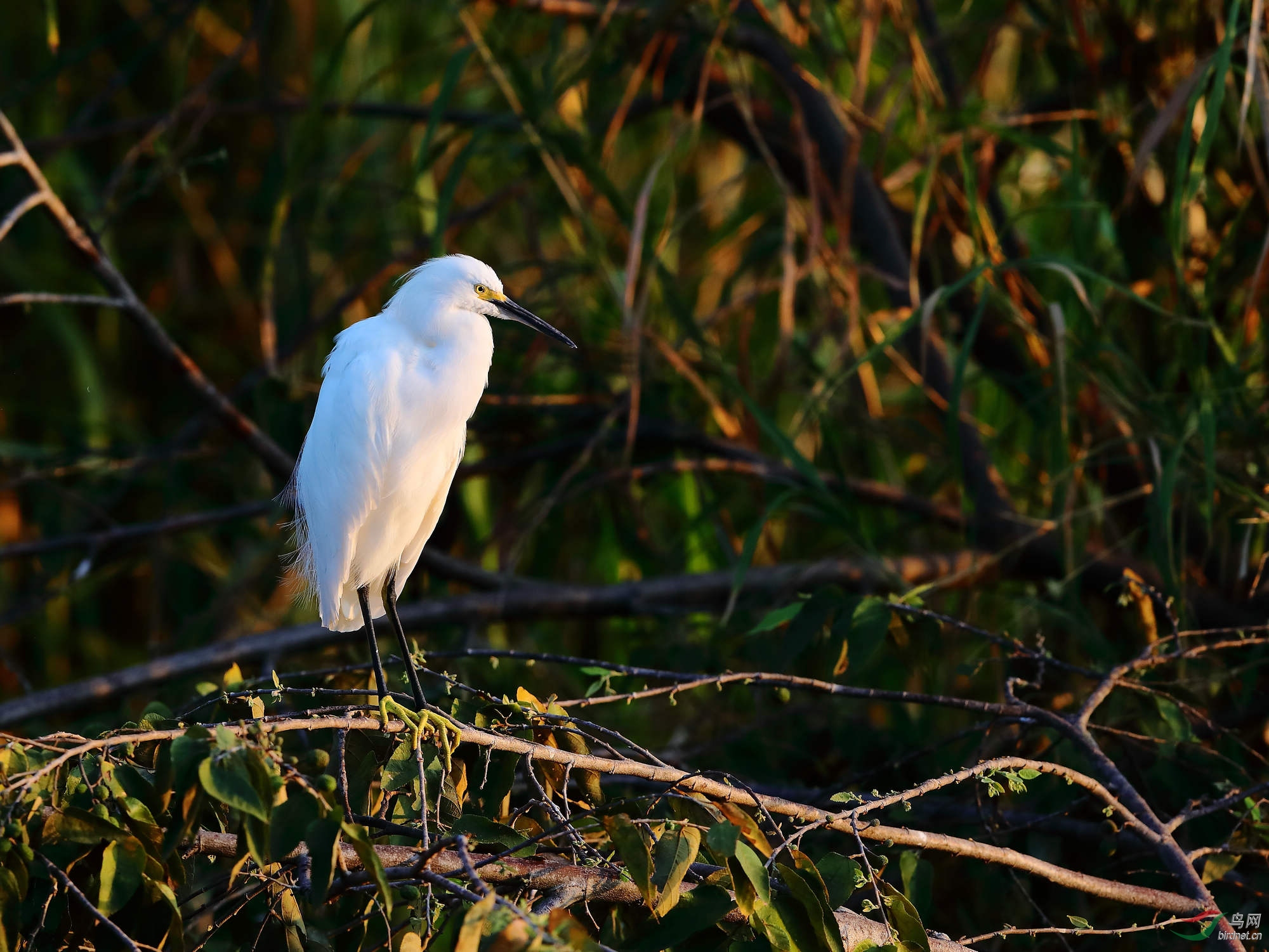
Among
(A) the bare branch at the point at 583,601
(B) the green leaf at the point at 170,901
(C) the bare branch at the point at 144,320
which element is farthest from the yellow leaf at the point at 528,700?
(C) the bare branch at the point at 144,320

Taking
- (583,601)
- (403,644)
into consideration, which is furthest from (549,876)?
(583,601)

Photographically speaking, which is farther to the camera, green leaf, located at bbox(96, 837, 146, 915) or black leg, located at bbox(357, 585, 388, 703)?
black leg, located at bbox(357, 585, 388, 703)

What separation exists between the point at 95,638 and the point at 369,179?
6.07ft

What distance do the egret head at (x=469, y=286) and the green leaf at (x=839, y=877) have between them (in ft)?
3.46

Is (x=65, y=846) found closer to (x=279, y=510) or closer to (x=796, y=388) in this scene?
(x=279, y=510)

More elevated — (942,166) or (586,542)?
(942,166)

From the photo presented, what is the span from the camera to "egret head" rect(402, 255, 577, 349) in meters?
2.00

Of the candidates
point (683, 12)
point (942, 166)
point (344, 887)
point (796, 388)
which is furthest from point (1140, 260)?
point (344, 887)

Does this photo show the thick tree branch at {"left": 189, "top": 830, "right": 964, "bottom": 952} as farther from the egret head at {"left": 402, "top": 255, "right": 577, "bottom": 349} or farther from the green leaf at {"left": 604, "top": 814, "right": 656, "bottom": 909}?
the egret head at {"left": 402, "top": 255, "right": 577, "bottom": 349}

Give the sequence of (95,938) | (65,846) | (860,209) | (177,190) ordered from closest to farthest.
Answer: (95,938), (65,846), (860,209), (177,190)

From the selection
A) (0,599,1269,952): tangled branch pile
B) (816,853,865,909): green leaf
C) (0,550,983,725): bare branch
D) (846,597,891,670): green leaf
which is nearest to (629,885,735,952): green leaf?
(0,599,1269,952): tangled branch pile

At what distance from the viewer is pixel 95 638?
13.4 feet

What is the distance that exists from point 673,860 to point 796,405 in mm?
2846

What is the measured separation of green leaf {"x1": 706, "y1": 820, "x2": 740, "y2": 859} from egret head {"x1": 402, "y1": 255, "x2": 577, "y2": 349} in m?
1.13
